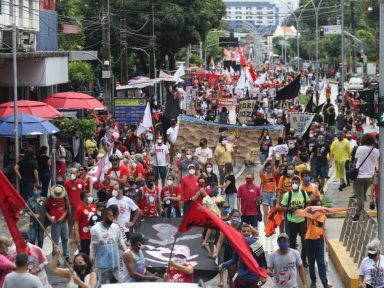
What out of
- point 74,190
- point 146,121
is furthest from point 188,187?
point 146,121

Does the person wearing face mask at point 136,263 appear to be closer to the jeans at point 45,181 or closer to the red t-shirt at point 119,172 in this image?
the red t-shirt at point 119,172

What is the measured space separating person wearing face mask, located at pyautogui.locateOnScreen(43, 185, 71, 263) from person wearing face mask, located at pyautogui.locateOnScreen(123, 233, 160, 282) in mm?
4429

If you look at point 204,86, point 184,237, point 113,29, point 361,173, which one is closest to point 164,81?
point 113,29

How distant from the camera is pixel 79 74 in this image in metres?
50.8

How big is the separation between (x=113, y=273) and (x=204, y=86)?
59222 millimetres

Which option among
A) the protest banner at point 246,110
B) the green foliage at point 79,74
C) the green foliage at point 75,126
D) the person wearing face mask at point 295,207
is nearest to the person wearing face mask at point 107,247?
the person wearing face mask at point 295,207

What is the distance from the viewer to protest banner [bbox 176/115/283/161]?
3122cm

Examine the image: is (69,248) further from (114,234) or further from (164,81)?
(164,81)

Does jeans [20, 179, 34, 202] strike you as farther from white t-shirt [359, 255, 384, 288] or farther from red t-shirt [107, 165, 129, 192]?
white t-shirt [359, 255, 384, 288]

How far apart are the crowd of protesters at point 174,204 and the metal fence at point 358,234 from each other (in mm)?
601

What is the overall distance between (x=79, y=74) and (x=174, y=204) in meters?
30.9

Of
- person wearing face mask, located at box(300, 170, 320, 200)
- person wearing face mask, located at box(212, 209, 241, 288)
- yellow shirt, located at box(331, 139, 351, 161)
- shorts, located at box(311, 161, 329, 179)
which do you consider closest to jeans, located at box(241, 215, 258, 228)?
person wearing face mask, located at box(300, 170, 320, 200)

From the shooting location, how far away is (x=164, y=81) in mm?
56375

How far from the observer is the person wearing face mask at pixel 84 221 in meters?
17.4
